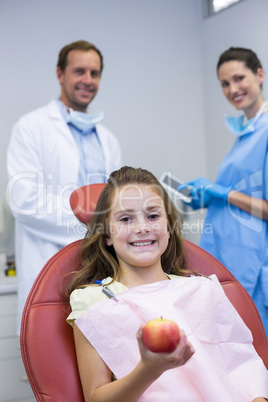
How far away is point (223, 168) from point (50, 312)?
1070mm

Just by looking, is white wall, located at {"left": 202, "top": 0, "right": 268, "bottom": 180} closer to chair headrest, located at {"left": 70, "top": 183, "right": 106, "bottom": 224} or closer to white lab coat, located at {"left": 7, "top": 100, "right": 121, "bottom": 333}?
white lab coat, located at {"left": 7, "top": 100, "right": 121, "bottom": 333}

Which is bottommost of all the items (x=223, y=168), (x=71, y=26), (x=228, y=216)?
(x=228, y=216)

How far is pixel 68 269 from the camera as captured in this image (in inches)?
46.3

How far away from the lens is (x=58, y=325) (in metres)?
1.07

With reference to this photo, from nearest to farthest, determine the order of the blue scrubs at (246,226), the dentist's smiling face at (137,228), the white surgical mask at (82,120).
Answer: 1. the dentist's smiling face at (137,228)
2. the blue scrubs at (246,226)
3. the white surgical mask at (82,120)

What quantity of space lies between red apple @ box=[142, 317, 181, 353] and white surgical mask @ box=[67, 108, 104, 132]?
158 centimetres

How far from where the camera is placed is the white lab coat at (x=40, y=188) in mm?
1991

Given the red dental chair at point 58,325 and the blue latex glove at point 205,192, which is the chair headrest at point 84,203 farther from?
the blue latex glove at point 205,192

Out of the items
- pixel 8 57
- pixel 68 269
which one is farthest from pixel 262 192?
pixel 8 57

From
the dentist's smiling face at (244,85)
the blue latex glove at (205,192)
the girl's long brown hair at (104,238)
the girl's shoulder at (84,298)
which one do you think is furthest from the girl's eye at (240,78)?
the girl's shoulder at (84,298)

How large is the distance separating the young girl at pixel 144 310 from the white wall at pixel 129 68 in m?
1.49

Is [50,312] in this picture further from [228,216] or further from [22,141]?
[22,141]

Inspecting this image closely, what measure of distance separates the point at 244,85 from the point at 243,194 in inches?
17.6

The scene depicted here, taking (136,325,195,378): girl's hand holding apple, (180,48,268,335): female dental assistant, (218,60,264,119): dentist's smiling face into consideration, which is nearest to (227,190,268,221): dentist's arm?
(180,48,268,335): female dental assistant
